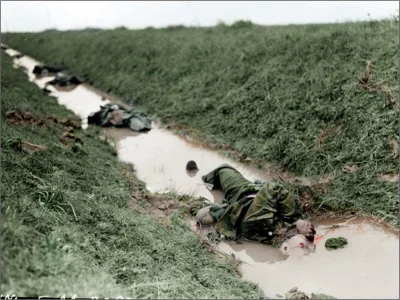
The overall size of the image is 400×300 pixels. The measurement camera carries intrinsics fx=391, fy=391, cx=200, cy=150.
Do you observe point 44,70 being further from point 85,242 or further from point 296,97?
point 85,242

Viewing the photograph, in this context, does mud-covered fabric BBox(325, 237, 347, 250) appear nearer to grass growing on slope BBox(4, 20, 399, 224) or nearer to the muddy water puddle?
the muddy water puddle

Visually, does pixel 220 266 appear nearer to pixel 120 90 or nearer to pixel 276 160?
pixel 276 160

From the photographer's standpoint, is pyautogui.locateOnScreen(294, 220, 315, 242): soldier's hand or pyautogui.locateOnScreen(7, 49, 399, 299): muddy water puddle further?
pyautogui.locateOnScreen(294, 220, 315, 242): soldier's hand

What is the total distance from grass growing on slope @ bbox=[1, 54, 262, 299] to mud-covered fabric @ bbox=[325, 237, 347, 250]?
117 centimetres

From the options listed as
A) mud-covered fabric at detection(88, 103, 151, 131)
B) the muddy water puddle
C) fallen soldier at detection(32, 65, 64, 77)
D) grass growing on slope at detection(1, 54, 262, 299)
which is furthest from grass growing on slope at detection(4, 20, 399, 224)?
fallen soldier at detection(32, 65, 64, 77)

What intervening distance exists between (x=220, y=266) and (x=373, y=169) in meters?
2.87

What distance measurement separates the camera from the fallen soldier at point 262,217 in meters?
4.74

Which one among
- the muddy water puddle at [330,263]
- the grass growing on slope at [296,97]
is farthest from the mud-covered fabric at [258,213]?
the grass growing on slope at [296,97]

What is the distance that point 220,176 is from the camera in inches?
246

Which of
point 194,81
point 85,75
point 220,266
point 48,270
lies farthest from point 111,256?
point 85,75

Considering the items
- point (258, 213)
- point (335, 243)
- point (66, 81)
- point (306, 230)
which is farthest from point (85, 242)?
point (66, 81)

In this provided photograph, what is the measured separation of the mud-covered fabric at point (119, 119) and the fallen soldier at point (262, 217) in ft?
16.8

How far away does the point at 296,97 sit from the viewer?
8156 mm

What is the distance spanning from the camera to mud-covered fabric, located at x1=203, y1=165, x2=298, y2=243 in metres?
4.76
